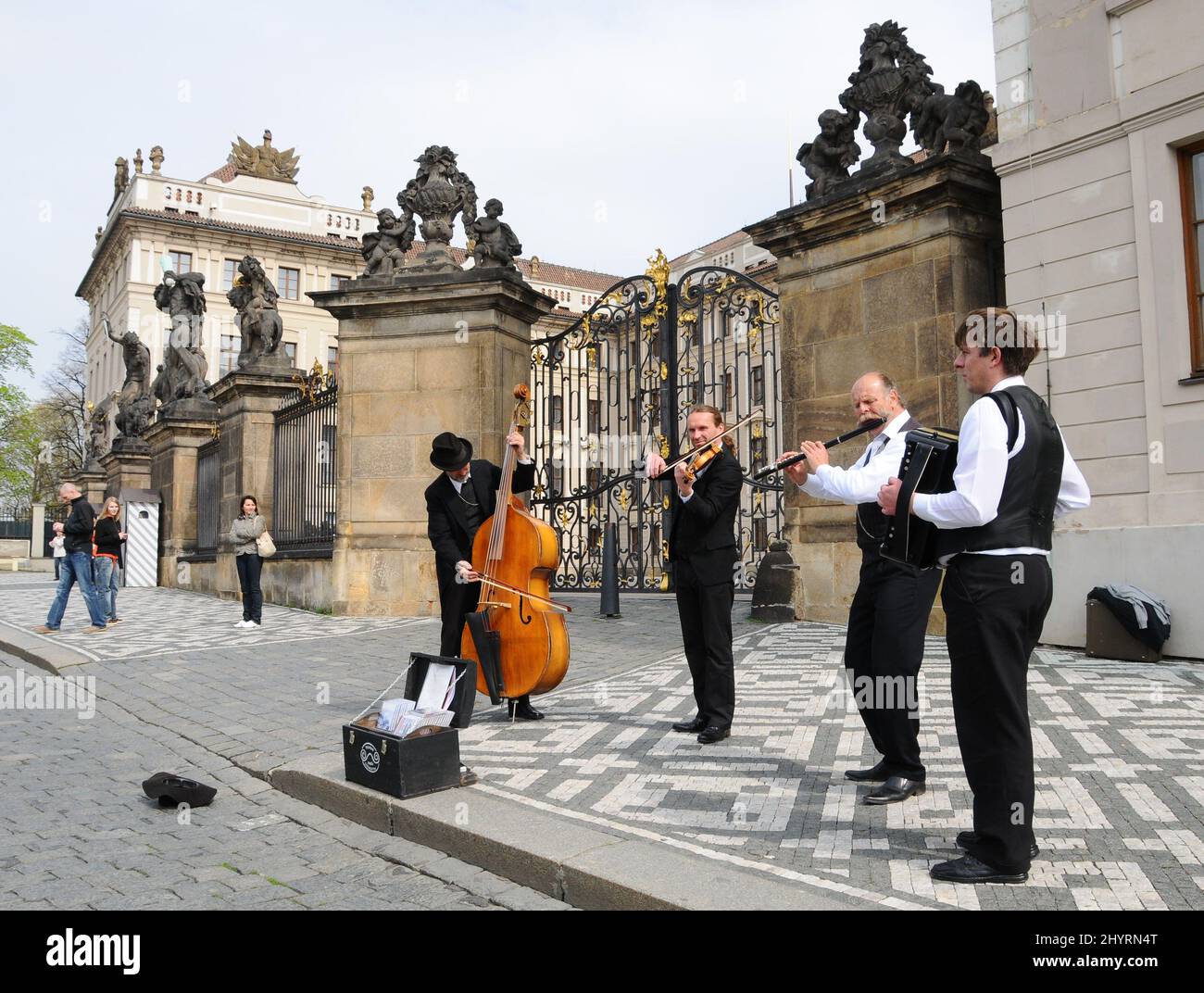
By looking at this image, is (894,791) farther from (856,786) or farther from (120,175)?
(120,175)

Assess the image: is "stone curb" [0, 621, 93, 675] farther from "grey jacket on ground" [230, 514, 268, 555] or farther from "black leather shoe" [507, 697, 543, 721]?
"black leather shoe" [507, 697, 543, 721]

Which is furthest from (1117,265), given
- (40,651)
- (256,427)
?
(256,427)

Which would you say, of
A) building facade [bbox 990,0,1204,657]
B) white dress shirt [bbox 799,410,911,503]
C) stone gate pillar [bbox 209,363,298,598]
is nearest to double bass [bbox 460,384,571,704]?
white dress shirt [bbox 799,410,911,503]

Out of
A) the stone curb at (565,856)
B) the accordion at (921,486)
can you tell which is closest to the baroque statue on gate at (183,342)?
the stone curb at (565,856)

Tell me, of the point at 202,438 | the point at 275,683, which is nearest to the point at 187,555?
the point at 202,438

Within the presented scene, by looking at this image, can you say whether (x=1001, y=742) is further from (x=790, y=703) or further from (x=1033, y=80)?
(x=1033, y=80)

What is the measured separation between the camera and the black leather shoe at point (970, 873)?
→ 10.7 ft

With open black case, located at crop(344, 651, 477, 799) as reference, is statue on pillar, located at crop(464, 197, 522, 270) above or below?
above

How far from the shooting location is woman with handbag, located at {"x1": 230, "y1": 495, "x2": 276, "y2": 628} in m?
12.6

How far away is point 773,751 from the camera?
527cm

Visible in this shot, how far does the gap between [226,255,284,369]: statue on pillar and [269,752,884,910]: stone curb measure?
14926 mm

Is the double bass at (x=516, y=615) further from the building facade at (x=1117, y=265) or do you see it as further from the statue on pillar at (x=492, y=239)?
the statue on pillar at (x=492, y=239)

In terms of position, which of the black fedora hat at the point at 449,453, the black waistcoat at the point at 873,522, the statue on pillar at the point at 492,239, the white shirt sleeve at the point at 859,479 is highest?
the statue on pillar at the point at 492,239

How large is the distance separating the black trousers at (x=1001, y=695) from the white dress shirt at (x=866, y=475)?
0.85 metres
